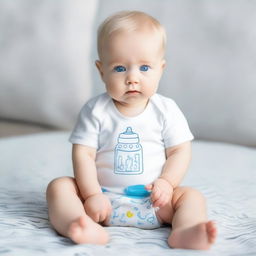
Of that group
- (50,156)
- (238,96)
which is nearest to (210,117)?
(238,96)

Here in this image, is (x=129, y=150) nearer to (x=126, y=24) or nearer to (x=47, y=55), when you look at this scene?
(x=126, y=24)

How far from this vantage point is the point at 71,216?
0.96 metres

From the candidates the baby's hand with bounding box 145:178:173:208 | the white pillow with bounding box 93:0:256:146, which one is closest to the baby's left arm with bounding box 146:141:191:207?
the baby's hand with bounding box 145:178:173:208

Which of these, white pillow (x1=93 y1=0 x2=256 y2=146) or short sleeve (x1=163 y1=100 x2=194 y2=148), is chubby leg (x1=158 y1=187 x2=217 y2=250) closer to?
short sleeve (x1=163 y1=100 x2=194 y2=148)

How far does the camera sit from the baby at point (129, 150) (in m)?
0.98

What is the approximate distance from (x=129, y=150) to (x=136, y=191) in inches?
2.9

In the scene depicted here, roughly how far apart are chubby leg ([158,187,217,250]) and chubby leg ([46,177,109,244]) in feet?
0.38

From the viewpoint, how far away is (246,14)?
5.24 ft

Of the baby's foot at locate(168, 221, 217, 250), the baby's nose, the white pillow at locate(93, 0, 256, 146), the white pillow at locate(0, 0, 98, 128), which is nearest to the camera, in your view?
the baby's foot at locate(168, 221, 217, 250)

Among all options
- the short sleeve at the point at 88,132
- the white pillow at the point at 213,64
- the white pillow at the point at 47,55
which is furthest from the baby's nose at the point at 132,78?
the white pillow at the point at 47,55

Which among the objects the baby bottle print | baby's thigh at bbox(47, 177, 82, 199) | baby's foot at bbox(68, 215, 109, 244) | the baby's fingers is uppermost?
the baby bottle print

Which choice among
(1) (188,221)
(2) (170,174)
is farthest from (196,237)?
(2) (170,174)

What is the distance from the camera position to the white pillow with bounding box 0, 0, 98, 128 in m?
1.78

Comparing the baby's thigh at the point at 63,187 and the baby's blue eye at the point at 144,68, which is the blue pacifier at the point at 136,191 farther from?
the baby's blue eye at the point at 144,68
